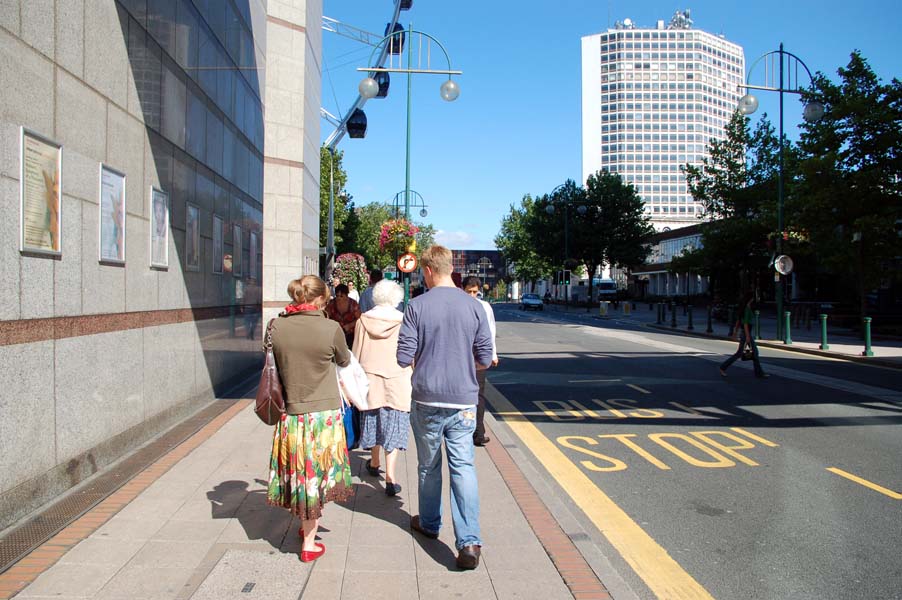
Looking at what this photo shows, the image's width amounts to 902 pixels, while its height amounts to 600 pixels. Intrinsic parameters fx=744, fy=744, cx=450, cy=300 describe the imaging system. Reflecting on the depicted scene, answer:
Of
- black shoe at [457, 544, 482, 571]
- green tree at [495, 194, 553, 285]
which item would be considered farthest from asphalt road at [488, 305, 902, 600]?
green tree at [495, 194, 553, 285]

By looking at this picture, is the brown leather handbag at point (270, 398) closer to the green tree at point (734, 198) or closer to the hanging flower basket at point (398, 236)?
the hanging flower basket at point (398, 236)

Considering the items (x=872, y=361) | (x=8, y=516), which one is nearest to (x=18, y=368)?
(x=8, y=516)

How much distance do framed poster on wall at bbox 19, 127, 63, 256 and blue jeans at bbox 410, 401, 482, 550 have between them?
2867 millimetres

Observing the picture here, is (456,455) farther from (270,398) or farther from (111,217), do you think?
(111,217)

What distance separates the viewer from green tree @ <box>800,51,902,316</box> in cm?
2284

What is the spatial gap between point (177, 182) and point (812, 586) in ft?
25.1

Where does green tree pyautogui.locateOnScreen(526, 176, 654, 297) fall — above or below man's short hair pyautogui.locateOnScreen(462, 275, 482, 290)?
above

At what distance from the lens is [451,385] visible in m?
4.26

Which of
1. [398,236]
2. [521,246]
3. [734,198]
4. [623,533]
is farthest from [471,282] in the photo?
[521,246]

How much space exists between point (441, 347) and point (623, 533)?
194 cm

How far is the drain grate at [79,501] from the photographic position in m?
4.39

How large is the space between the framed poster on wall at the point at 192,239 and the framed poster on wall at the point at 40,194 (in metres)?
3.71

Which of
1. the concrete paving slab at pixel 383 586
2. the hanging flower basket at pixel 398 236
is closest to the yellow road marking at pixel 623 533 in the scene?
the concrete paving slab at pixel 383 586

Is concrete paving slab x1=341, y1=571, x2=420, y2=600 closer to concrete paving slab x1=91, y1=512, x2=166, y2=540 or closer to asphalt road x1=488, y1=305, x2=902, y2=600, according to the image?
asphalt road x1=488, y1=305, x2=902, y2=600
